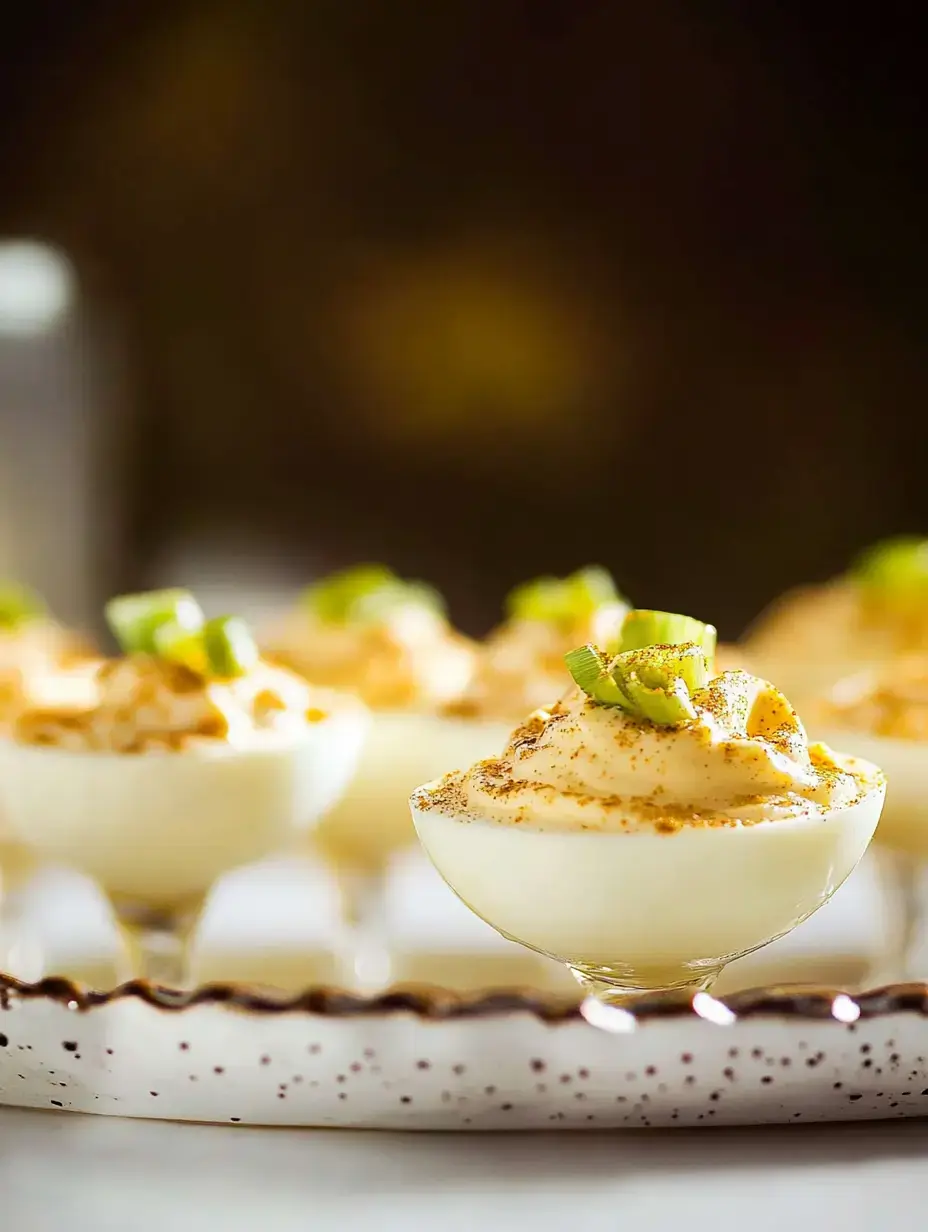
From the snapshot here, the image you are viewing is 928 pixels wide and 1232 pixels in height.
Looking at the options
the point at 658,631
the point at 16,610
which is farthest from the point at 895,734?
the point at 16,610

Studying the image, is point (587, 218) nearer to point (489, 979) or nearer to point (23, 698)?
point (23, 698)

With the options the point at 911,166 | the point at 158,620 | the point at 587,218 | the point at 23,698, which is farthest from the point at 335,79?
the point at 158,620

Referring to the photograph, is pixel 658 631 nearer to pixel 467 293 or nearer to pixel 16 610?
pixel 16 610

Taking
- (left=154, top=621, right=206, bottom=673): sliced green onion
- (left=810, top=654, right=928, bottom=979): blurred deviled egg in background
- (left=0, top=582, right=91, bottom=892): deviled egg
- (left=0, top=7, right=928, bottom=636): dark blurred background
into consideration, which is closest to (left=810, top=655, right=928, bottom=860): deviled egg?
(left=810, top=654, right=928, bottom=979): blurred deviled egg in background

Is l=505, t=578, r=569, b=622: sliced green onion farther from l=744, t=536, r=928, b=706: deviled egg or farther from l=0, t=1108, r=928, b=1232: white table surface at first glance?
l=0, t=1108, r=928, b=1232: white table surface

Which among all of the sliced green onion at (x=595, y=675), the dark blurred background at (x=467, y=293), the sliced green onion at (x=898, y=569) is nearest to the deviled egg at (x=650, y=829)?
the sliced green onion at (x=595, y=675)

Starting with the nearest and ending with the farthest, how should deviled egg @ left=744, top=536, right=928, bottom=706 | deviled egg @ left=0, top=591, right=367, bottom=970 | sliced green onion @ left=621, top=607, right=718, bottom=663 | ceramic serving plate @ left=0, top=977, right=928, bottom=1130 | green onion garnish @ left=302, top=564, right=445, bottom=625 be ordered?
ceramic serving plate @ left=0, top=977, right=928, bottom=1130
sliced green onion @ left=621, top=607, right=718, bottom=663
deviled egg @ left=0, top=591, right=367, bottom=970
green onion garnish @ left=302, top=564, right=445, bottom=625
deviled egg @ left=744, top=536, right=928, bottom=706
